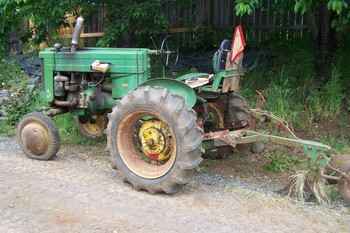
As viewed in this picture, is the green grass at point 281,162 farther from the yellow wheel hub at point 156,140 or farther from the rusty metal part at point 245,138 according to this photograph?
the yellow wheel hub at point 156,140

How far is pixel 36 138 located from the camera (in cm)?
677

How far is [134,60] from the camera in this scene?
21.3ft

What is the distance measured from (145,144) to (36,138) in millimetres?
1565

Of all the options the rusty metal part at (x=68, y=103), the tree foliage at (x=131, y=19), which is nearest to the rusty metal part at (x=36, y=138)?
the rusty metal part at (x=68, y=103)

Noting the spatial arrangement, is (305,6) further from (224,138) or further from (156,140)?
(156,140)

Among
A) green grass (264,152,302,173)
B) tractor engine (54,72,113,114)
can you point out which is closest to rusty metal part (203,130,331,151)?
green grass (264,152,302,173)

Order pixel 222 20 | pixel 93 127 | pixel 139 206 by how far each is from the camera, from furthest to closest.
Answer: pixel 222 20 < pixel 93 127 < pixel 139 206

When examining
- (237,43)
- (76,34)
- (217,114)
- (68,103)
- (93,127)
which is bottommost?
(93,127)

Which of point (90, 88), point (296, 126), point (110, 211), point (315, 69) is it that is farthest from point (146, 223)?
point (315, 69)

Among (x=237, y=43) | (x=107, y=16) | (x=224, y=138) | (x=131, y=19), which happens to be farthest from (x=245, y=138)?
(x=107, y=16)

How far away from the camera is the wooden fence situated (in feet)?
37.4

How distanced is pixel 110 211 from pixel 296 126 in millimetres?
4341

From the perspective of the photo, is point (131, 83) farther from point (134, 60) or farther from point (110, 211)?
point (110, 211)

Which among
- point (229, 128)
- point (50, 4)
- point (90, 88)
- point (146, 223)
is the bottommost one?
point (146, 223)
